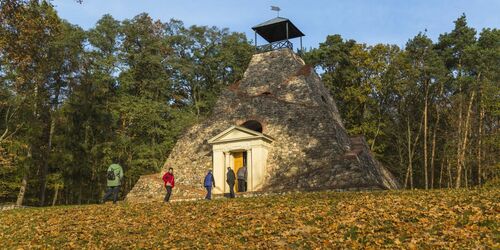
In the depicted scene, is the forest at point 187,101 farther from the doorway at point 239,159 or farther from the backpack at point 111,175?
the backpack at point 111,175

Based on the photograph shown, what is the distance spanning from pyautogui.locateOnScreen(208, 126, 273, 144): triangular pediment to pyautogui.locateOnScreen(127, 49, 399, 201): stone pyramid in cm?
111

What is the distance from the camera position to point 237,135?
2678 cm

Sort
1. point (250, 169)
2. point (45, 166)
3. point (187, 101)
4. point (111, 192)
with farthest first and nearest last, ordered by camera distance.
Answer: point (187, 101)
point (45, 166)
point (250, 169)
point (111, 192)

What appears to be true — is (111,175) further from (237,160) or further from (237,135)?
(237,160)

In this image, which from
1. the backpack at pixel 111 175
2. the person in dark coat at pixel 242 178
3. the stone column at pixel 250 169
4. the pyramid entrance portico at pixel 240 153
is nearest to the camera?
the backpack at pixel 111 175

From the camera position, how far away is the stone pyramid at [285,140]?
24438 mm

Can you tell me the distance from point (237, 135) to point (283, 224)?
14.1 metres

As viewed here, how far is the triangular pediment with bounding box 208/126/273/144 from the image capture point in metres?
26.4

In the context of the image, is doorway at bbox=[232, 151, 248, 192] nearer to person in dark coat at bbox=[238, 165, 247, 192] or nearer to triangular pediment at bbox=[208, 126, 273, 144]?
triangular pediment at bbox=[208, 126, 273, 144]

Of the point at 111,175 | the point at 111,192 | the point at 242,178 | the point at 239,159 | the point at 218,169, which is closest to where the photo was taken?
the point at 111,175

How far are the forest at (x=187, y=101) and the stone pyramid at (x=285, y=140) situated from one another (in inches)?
358

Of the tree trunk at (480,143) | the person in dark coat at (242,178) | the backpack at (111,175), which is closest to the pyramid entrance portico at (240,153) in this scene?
the person in dark coat at (242,178)

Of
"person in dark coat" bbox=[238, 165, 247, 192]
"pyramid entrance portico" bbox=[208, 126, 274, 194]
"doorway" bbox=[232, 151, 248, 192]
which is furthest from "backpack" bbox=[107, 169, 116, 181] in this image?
"doorway" bbox=[232, 151, 248, 192]

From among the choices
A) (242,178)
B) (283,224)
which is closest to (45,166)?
(242,178)
